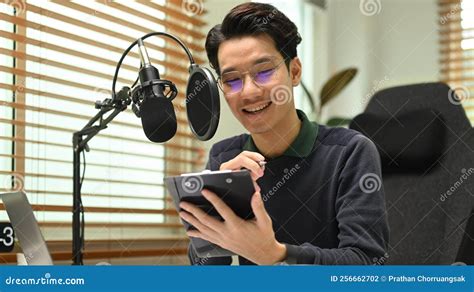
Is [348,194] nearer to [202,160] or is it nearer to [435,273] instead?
[435,273]

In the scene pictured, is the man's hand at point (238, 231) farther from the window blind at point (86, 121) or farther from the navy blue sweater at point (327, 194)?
the window blind at point (86, 121)

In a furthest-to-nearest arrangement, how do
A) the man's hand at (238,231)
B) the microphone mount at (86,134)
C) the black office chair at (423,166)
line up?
the black office chair at (423,166), the microphone mount at (86,134), the man's hand at (238,231)

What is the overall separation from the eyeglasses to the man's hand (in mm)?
286

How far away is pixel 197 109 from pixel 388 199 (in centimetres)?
66

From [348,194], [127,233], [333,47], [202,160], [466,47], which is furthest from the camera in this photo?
[466,47]

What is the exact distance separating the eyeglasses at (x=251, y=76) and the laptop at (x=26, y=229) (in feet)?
1.17

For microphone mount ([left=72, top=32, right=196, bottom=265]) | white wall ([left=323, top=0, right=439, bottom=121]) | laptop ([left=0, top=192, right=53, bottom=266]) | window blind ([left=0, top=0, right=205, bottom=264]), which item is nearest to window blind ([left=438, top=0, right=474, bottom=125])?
white wall ([left=323, top=0, right=439, bottom=121])

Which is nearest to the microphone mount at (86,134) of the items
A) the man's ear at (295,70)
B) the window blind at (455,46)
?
the man's ear at (295,70)

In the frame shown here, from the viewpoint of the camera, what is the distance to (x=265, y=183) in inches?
41.5

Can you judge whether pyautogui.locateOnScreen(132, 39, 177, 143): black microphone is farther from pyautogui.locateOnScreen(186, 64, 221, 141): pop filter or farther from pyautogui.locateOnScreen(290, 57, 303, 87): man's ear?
pyautogui.locateOnScreen(290, 57, 303, 87): man's ear

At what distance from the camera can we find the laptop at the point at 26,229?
2.79 feet

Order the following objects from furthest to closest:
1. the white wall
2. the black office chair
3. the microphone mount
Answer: the white wall → the black office chair → the microphone mount

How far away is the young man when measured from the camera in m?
0.95

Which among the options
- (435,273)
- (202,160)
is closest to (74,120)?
(202,160)
